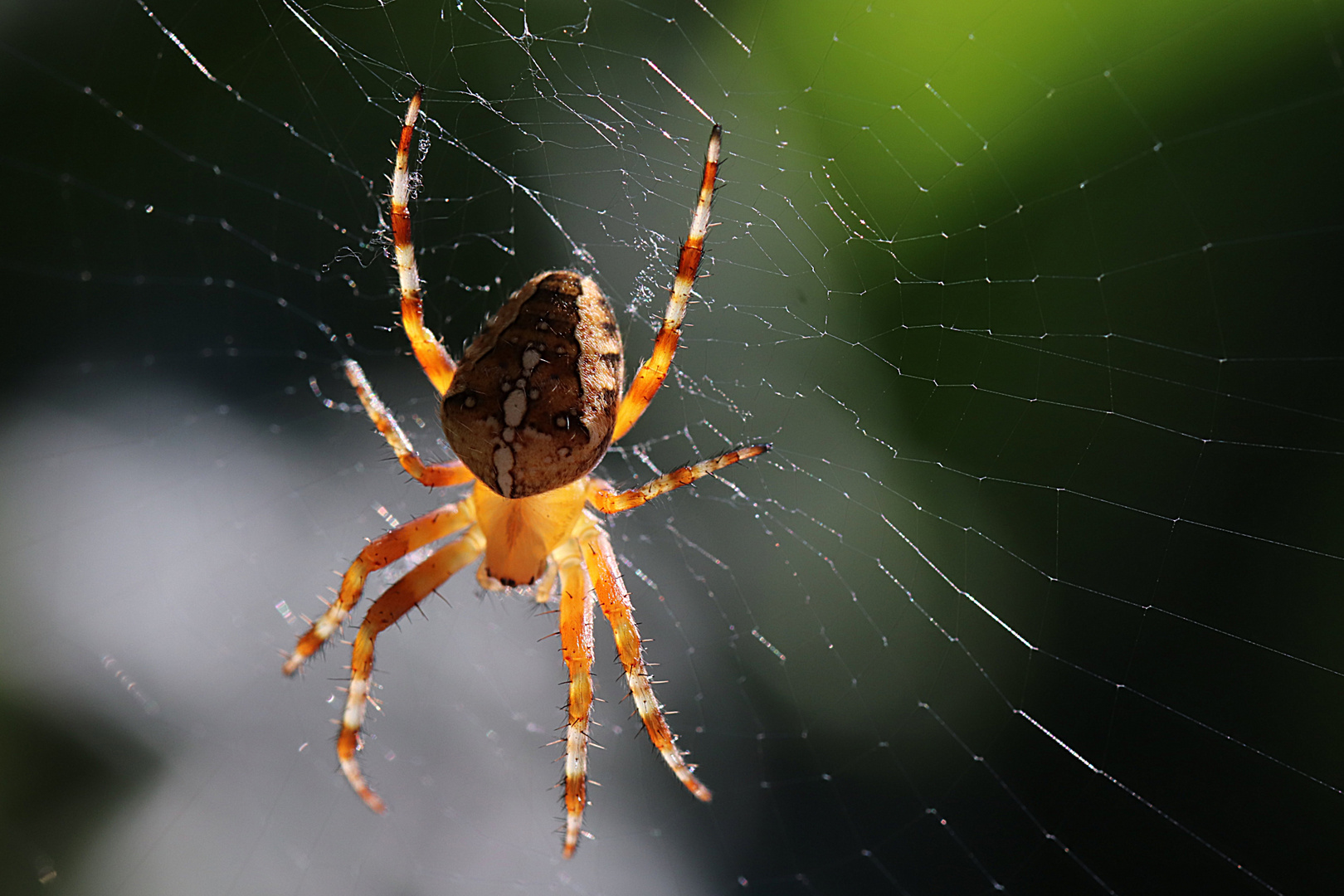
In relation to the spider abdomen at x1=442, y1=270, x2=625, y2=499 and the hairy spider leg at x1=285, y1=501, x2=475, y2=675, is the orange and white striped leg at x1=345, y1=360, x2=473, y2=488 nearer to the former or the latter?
the hairy spider leg at x1=285, y1=501, x2=475, y2=675

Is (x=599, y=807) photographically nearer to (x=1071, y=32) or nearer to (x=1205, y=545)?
(x=1205, y=545)

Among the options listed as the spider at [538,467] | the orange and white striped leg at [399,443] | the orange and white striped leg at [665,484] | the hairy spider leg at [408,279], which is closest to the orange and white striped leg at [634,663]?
the spider at [538,467]

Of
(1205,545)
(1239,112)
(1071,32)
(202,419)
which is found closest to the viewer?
(1239,112)

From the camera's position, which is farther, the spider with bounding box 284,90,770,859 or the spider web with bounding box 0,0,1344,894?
the spider web with bounding box 0,0,1344,894

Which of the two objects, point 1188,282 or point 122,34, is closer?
point 1188,282

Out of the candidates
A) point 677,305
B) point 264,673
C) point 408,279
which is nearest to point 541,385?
point 677,305

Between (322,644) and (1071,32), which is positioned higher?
(1071,32)

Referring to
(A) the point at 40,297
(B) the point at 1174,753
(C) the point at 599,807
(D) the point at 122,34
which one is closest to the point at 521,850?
(C) the point at 599,807

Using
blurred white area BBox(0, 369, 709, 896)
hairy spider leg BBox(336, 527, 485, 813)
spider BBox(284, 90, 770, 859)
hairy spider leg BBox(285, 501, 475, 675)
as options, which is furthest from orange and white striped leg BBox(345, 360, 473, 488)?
blurred white area BBox(0, 369, 709, 896)
